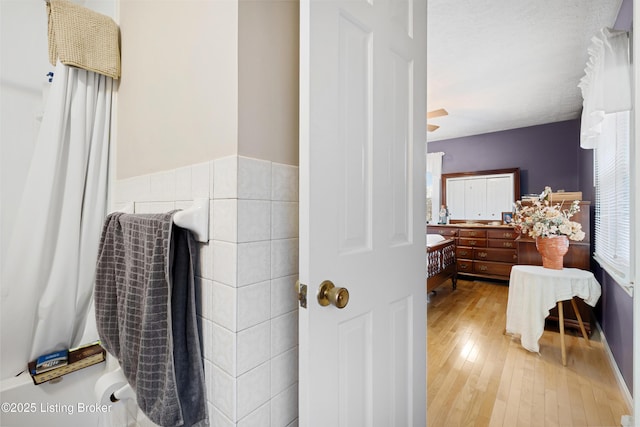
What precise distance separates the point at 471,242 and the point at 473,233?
15 cm

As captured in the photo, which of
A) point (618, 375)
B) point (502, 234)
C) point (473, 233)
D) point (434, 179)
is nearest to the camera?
point (618, 375)

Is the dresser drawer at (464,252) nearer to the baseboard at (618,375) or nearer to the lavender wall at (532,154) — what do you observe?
the lavender wall at (532,154)

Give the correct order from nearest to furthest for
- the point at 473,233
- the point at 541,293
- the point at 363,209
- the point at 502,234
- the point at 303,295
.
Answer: the point at 303,295 → the point at 363,209 → the point at 541,293 → the point at 502,234 → the point at 473,233

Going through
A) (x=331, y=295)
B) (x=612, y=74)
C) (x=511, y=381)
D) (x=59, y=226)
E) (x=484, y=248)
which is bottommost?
(x=511, y=381)

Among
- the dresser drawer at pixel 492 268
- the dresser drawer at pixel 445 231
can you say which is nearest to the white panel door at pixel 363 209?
the dresser drawer at pixel 492 268

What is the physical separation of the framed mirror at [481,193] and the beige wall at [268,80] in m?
4.78

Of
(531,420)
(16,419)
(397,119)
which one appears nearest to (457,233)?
(531,420)

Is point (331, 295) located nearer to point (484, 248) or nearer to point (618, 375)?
point (618, 375)

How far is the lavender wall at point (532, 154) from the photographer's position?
4.09 meters

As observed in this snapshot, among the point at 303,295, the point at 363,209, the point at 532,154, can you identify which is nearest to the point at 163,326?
the point at 303,295

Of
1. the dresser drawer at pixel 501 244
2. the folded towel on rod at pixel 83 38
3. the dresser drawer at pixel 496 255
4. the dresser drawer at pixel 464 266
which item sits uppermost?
the folded towel on rod at pixel 83 38

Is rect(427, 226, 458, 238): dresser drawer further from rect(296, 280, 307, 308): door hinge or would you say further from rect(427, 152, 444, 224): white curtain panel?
rect(296, 280, 307, 308): door hinge

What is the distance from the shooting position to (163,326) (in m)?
0.74

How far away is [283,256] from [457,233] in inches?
176
